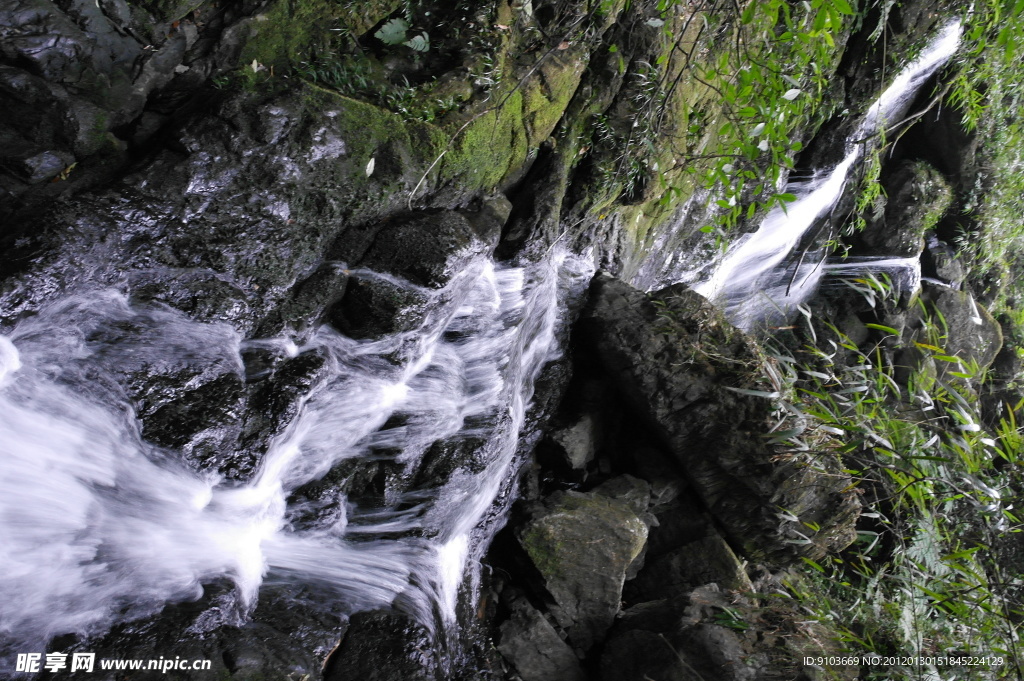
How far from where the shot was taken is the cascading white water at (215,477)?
10.1 feet

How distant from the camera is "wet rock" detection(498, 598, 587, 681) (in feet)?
13.6

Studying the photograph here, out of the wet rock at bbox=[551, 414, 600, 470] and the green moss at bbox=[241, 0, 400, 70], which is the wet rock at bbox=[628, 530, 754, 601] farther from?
the green moss at bbox=[241, 0, 400, 70]

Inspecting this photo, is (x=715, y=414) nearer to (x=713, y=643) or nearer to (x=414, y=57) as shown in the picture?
(x=713, y=643)

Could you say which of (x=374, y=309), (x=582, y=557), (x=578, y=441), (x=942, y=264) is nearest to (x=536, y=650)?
(x=582, y=557)

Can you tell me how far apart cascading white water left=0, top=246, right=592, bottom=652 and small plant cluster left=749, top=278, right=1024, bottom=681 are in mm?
2150

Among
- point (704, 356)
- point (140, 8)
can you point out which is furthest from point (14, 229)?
point (704, 356)

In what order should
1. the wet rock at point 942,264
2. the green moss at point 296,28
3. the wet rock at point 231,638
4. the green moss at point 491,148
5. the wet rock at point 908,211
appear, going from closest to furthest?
the wet rock at point 231,638, the green moss at point 296,28, the green moss at point 491,148, the wet rock at point 908,211, the wet rock at point 942,264

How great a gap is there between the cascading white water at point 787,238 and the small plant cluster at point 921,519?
8.26 ft

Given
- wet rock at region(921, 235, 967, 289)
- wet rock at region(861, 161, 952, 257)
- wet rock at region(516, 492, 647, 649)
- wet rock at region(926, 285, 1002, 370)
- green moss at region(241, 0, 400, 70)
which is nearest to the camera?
green moss at region(241, 0, 400, 70)

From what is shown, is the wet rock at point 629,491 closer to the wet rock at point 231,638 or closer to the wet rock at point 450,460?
the wet rock at point 450,460

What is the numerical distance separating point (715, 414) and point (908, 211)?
4.97 meters

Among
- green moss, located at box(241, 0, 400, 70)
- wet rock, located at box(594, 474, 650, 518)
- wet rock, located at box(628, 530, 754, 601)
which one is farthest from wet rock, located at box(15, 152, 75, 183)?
wet rock, located at box(628, 530, 754, 601)

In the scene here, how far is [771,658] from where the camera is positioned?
12.9 feet

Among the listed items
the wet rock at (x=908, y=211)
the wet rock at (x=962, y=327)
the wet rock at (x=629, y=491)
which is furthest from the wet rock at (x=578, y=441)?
the wet rock at (x=962, y=327)
